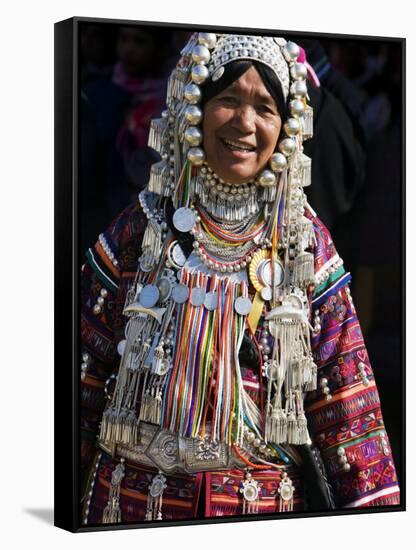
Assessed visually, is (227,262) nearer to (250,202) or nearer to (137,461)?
(250,202)

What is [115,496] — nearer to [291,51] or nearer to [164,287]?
[164,287]

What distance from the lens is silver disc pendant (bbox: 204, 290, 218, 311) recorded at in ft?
20.6

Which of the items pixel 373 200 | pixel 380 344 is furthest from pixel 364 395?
pixel 373 200

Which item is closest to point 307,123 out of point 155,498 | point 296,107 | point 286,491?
point 296,107

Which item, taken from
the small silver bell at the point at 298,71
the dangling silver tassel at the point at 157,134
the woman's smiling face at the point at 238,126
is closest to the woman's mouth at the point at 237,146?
the woman's smiling face at the point at 238,126

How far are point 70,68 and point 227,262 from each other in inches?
36.2

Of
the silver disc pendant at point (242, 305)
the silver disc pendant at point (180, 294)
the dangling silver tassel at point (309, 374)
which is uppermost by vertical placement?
the silver disc pendant at point (180, 294)

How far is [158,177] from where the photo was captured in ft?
20.5

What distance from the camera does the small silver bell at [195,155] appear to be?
20.5 feet

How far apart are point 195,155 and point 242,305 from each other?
1.91 feet

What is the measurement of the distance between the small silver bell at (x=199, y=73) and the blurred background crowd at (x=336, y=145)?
0.30ft

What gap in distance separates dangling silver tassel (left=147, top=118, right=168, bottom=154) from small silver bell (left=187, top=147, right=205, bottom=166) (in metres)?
0.11

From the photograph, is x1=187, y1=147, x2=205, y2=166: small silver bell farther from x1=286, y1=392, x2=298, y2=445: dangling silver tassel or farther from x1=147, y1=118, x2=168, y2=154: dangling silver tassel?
x1=286, y1=392, x2=298, y2=445: dangling silver tassel

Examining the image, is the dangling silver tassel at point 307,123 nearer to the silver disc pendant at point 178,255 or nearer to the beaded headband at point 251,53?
the beaded headband at point 251,53
